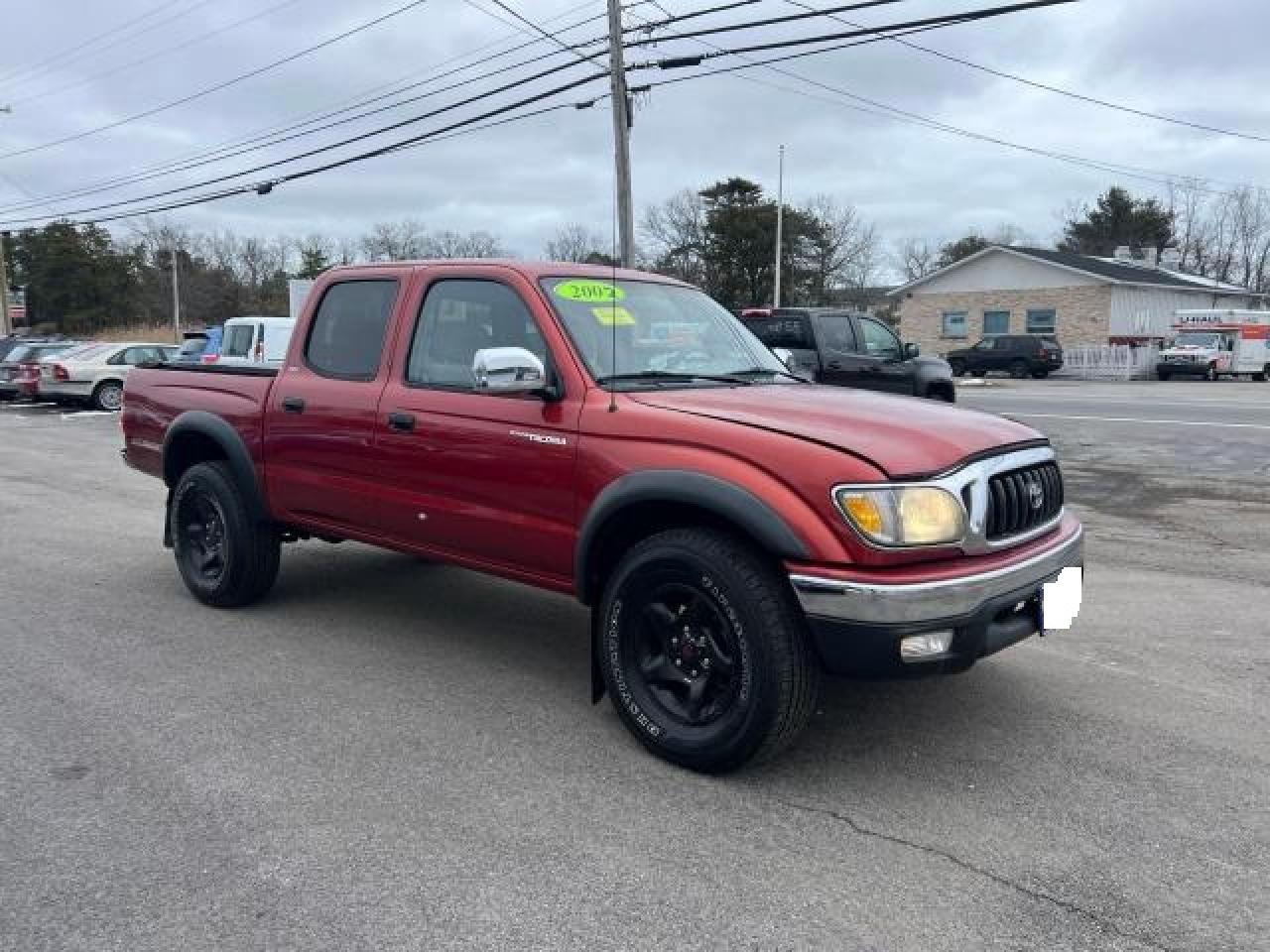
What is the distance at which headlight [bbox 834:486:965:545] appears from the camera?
325 centimetres

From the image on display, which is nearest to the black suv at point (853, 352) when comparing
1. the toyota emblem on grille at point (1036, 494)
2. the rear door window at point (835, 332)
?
the rear door window at point (835, 332)

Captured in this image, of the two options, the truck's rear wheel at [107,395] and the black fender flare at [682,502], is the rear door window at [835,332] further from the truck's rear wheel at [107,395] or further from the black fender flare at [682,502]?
the truck's rear wheel at [107,395]

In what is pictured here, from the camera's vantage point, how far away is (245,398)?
5539 mm

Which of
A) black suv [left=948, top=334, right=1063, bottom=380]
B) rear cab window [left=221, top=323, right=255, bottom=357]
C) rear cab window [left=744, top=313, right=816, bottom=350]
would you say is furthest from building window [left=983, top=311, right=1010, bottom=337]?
rear cab window [left=221, top=323, right=255, bottom=357]

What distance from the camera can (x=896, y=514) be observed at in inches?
128

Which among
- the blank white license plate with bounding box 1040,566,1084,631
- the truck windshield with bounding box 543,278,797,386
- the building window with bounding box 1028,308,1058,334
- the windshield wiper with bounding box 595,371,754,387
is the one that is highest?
the building window with bounding box 1028,308,1058,334

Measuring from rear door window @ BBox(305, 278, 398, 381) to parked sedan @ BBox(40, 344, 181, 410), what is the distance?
18.2 metres

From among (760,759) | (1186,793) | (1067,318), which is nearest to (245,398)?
(760,759)

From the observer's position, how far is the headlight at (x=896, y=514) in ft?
10.7

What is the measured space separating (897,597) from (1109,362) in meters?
36.8

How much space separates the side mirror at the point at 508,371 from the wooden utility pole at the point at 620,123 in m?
15.6

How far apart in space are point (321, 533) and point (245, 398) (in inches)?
35.5

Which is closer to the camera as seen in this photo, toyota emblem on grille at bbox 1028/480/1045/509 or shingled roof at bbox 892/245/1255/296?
toyota emblem on grille at bbox 1028/480/1045/509

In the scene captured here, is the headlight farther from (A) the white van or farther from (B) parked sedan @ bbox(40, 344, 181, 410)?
(B) parked sedan @ bbox(40, 344, 181, 410)
